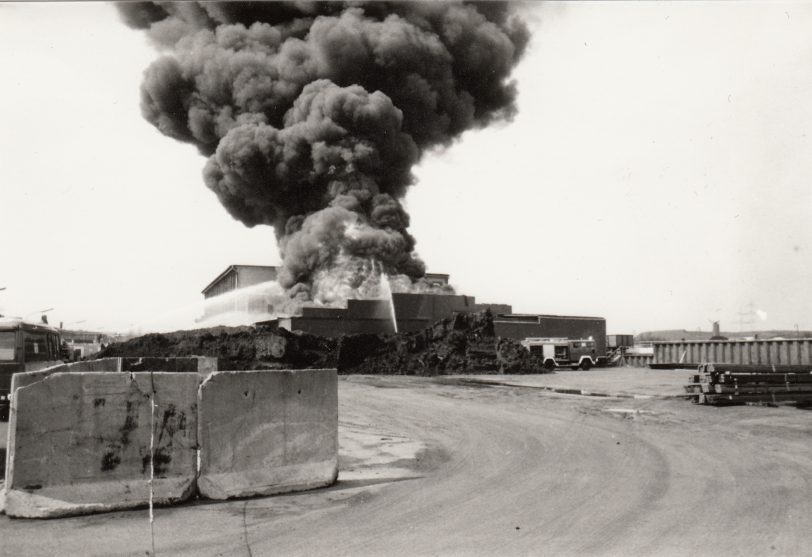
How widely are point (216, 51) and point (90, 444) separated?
3689 cm

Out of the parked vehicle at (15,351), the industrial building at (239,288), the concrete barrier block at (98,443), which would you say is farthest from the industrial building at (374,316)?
the concrete barrier block at (98,443)

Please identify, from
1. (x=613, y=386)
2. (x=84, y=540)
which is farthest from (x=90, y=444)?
(x=613, y=386)

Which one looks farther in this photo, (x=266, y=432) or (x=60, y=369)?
(x=60, y=369)

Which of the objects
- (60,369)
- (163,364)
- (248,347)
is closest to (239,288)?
(248,347)

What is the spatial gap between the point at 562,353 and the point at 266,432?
97.2ft

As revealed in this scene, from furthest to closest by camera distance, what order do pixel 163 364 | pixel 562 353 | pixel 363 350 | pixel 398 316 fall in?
1. pixel 398 316
2. pixel 562 353
3. pixel 363 350
4. pixel 163 364

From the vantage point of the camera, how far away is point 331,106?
35.0 m

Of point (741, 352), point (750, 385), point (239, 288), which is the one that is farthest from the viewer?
point (239, 288)

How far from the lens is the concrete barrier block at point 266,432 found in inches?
233

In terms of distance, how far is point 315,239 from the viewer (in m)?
35.9

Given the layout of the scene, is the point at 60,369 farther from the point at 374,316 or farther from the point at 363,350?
the point at 374,316

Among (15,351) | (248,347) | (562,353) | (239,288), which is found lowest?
(562,353)

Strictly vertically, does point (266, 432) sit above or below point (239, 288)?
below

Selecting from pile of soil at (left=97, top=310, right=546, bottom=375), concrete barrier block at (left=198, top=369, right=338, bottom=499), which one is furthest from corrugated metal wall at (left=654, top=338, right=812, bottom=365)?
concrete barrier block at (left=198, top=369, right=338, bottom=499)
